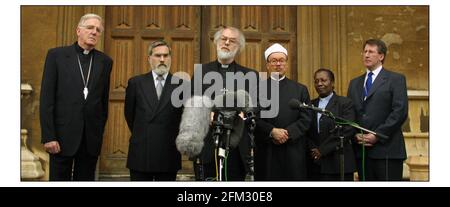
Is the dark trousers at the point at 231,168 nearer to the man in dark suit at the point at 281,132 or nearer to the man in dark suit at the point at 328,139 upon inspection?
the man in dark suit at the point at 281,132

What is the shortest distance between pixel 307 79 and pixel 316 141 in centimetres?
223

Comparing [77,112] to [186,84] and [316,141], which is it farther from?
[316,141]

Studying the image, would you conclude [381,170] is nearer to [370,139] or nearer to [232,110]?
[370,139]

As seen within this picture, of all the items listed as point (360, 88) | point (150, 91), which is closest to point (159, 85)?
point (150, 91)

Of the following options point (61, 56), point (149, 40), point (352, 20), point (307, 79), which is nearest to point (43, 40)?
point (149, 40)

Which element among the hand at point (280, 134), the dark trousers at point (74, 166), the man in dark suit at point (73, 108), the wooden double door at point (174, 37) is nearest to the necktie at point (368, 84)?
the hand at point (280, 134)

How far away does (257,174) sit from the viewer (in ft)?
18.7

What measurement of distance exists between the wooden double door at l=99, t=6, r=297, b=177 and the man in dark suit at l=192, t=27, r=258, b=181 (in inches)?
85.4

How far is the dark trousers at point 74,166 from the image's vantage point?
17.2 feet

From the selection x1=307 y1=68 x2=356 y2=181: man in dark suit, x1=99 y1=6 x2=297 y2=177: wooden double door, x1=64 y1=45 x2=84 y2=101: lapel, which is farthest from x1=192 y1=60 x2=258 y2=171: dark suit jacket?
x1=99 y1=6 x2=297 y2=177: wooden double door

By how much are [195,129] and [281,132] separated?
91 cm

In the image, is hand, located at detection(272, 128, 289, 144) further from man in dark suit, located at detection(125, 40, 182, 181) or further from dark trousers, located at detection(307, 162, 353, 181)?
man in dark suit, located at detection(125, 40, 182, 181)

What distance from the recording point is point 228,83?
18.1 feet

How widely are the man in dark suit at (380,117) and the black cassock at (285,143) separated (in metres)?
0.54
